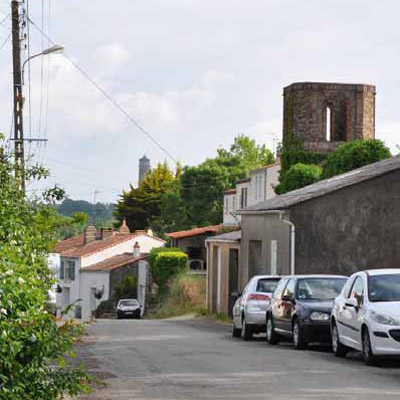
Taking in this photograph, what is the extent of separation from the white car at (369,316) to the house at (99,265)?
56.6 m

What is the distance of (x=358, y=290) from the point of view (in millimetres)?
19531

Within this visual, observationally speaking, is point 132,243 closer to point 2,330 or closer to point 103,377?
point 103,377

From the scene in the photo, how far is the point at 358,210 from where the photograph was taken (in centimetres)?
3628

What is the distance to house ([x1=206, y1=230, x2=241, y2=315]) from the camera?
47938 millimetres

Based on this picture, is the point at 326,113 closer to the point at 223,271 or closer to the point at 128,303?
the point at 128,303

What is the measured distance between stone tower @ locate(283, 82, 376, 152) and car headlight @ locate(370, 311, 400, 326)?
47.4m

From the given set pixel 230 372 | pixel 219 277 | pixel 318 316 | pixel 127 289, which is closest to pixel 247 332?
pixel 318 316

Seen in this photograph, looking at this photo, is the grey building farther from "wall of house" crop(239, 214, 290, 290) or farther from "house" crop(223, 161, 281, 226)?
"house" crop(223, 161, 281, 226)

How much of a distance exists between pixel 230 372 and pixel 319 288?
281 inches

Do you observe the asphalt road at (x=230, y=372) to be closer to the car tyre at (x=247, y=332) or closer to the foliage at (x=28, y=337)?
the car tyre at (x=247, y=332)

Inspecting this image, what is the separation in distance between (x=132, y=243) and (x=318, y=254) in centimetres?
5000

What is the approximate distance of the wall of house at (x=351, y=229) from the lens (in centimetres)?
3541

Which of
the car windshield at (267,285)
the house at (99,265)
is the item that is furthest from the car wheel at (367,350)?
the house at (99,265)

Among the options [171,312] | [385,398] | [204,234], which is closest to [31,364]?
[385,398]
